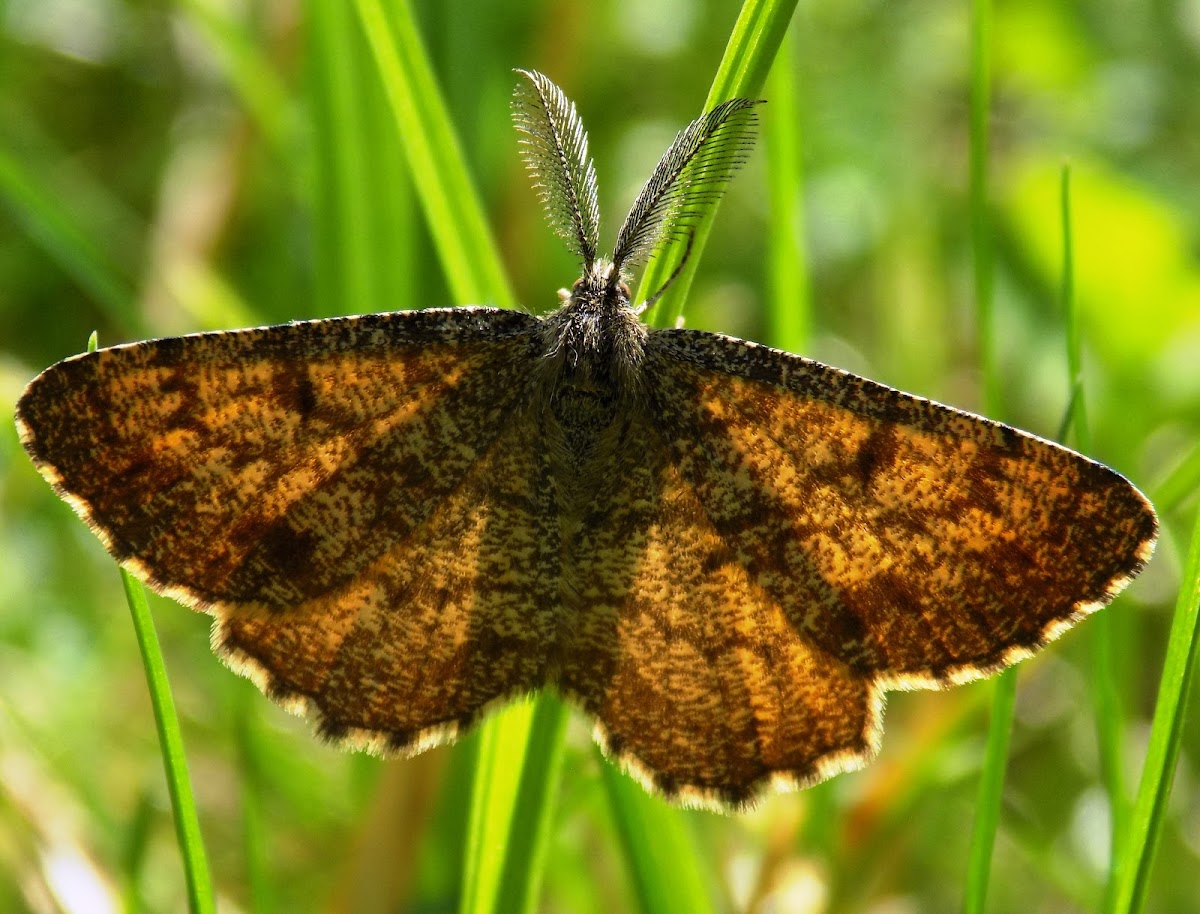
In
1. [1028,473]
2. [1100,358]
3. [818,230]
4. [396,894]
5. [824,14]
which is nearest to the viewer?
[1028,473]

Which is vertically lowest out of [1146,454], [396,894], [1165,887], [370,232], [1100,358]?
[1165,887]

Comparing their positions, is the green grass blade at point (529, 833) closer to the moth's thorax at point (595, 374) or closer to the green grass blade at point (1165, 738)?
the moth's thorax at point (595, 374)

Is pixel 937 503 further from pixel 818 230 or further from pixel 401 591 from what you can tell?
pixel 818 230

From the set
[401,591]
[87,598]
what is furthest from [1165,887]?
[87,598]

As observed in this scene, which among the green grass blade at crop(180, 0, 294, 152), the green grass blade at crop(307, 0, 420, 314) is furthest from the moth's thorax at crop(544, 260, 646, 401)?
the green grass blade at crop(180, 0, 294, 152)

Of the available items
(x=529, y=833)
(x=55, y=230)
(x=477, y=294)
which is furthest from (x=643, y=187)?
(x=55, y=230)

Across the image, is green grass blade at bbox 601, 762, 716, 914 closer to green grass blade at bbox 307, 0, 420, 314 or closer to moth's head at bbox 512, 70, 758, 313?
moth's head at bbox 512, 70, 758, 313

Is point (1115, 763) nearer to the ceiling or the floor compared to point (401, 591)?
nearer to the floor

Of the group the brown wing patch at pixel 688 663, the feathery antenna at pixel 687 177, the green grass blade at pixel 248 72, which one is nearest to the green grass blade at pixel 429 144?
the feathery antenna at pixel 687 177
